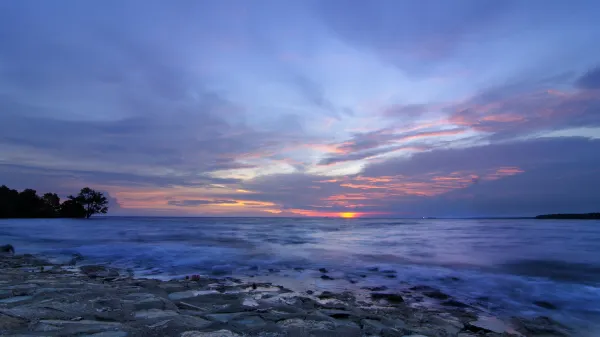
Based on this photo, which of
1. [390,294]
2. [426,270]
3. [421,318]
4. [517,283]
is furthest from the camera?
[426,270]

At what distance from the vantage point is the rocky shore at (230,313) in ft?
11.5

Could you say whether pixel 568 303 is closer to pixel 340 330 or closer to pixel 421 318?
pixel 421 318

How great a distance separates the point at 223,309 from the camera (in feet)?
15.1

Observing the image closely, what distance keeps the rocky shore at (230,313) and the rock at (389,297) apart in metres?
0.02

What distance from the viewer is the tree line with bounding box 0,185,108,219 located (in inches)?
2658

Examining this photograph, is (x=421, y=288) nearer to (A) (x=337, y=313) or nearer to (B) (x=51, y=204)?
(A) (x=337, y=313)

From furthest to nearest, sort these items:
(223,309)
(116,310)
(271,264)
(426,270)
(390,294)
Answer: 1. (271,264)
2. (426,270)
3. (390,294)
4. (223,309)
5. (116,310)

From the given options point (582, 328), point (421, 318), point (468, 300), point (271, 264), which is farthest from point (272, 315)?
point (271, 264)

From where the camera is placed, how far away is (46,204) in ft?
257

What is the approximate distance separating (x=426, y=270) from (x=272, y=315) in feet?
24.0

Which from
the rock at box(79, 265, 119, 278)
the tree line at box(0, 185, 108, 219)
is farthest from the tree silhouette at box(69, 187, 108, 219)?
the rock at box(79, 265, 119, 278)

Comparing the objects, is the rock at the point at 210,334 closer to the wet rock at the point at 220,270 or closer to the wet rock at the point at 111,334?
the wet rock at the point at 111,334

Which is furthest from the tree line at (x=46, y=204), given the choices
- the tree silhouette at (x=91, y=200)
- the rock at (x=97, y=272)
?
the rock at (x=97, y=272)

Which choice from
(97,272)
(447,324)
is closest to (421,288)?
(447,324)
